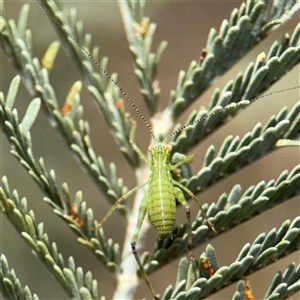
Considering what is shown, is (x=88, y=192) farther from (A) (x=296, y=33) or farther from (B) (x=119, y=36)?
(A) (x=296, y=33)

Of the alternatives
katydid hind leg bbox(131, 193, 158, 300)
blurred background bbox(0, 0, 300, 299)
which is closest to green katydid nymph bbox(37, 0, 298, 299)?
katydid hind leg bbox(131, 193, 158, 300)

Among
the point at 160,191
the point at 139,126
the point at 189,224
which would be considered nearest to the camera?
the point at 189,224

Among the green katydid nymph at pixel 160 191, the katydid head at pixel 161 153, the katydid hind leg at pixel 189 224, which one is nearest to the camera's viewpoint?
the katydid hind leg at pixel 189 224

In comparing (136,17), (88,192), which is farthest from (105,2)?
(136,17)

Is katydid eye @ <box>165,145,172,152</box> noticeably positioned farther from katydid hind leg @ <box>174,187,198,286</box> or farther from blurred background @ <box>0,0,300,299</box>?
blurred background @ <box>0,0,300,299</box>

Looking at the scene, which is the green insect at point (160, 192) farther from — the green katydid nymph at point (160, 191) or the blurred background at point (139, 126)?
the blurred background at point (139, 126)

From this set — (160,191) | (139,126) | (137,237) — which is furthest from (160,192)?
(139,126)

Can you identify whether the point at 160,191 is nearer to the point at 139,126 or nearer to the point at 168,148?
the point at 168,148

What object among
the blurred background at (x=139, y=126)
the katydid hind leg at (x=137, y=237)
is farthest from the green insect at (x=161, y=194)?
the blurred background at (x=139, y=126)
